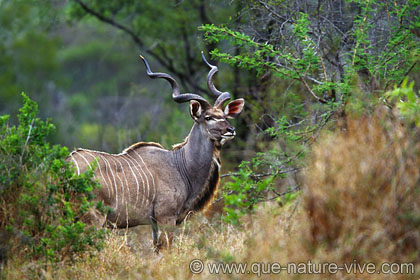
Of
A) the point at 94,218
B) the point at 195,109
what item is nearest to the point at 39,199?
the point at 94,218

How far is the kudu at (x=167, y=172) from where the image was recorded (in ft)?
17.1

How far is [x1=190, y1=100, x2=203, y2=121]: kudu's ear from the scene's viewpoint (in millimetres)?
5684

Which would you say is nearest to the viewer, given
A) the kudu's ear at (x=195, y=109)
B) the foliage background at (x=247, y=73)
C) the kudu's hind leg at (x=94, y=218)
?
the kudu's hind leg at (x=94, y=218)

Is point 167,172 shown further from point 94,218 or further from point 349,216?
point 349,216

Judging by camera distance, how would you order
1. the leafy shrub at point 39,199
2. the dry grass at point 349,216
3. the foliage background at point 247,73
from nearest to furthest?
the dry grass at point 349,216 → the leafy shrub at point 39,199 → the foliage background at point 247,73

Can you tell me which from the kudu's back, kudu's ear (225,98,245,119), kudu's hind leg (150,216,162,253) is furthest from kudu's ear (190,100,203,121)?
kudu's hind leg (150,216,162,253)

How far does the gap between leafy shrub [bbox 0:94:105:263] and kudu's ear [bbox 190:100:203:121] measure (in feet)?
5.21

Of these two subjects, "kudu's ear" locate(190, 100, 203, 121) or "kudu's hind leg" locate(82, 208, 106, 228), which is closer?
"kudu's hind leg" locate(82, 208, 106, 228)

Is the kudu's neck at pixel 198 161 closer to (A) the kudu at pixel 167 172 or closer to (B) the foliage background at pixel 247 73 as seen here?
(A) the kudu at pixel 167 172

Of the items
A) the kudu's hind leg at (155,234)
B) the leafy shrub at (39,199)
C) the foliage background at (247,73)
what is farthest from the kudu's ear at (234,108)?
the leafy shrub at (39,199)

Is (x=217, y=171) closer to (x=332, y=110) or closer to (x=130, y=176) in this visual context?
(x=130, y=176)

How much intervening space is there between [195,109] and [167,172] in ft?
2.12

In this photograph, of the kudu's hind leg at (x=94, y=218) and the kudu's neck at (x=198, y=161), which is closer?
the kudu's hind leg at (x=94, y=218)

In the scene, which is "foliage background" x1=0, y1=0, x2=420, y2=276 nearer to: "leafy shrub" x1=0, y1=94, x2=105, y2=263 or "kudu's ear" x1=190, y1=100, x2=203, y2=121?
"kudu's ear" x1=190, y1=100, x2=203, y2=121
